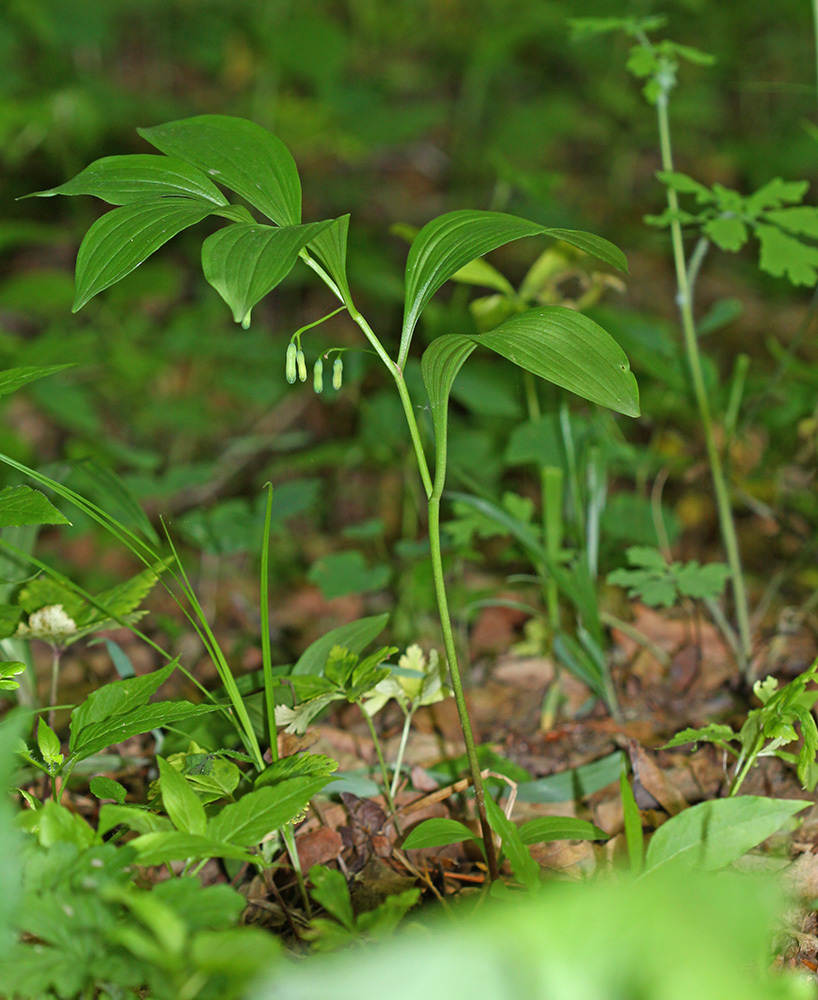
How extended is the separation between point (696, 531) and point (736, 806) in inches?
53.6

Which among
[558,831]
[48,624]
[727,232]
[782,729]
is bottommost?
[558,831]

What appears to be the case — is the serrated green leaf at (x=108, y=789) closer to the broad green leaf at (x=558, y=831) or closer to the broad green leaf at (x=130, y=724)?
the broad green leaf at (x=130, y=724)

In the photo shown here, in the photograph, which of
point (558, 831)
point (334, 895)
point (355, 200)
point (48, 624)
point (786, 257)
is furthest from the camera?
point (355, 200)

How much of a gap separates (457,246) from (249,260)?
0.23 m

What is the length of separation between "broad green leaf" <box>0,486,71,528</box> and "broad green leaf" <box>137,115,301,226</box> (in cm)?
42

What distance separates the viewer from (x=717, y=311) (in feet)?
5.33

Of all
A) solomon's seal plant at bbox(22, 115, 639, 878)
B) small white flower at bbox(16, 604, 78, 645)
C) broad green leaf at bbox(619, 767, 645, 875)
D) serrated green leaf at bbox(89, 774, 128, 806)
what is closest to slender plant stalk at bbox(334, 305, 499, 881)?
solomon's seal plant at bbox(22, 115, 639, 878)

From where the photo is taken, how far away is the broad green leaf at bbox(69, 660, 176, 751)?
3.03ft

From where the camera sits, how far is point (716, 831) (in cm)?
86

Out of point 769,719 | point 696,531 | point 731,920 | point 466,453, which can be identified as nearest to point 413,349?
point 466,453

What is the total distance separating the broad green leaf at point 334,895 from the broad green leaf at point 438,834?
0.10m

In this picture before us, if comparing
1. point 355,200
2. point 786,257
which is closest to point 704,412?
point 786,257

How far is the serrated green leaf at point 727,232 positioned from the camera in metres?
1.23

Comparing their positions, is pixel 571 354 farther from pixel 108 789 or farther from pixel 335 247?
pixel 108 789
